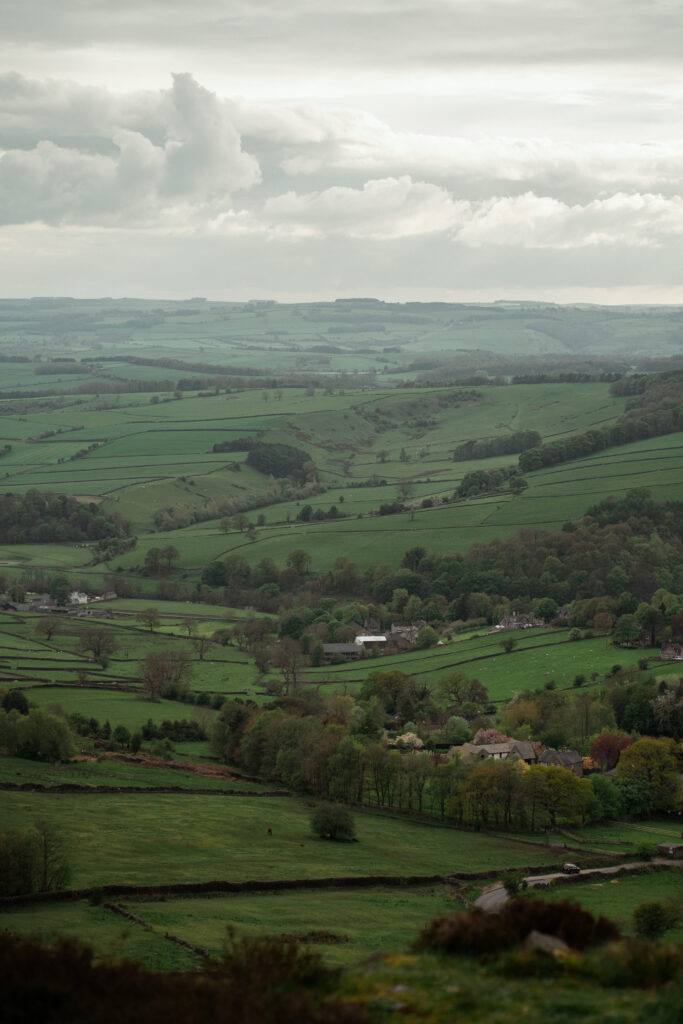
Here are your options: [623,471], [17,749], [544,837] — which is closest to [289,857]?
[544,837]

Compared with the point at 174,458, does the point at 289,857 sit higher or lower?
lower

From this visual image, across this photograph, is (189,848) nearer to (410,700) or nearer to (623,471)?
(410,700)

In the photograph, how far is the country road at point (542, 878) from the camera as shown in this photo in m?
42.5

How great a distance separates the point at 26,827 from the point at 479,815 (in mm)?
26214

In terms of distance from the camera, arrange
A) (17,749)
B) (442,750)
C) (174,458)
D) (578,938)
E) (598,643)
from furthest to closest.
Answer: (174,458) < (598,643) < (442,750) < (17,749) < (578,938)

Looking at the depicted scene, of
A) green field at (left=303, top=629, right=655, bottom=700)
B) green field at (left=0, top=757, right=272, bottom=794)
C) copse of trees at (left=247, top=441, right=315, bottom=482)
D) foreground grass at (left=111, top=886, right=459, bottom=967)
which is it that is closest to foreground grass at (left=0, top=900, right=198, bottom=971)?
foreground grass at (left=111, top=886, right=459, bottom=967)

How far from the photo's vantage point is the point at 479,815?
197 ft

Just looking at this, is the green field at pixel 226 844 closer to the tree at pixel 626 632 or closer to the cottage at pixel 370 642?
the tree at pixel 626 632

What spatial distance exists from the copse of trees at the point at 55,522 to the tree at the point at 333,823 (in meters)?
105

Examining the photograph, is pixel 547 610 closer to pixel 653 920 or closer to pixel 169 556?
pixel 169 556

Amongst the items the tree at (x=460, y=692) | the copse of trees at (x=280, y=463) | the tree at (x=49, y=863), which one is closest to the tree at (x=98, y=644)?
the tree at (x=460, y=692)

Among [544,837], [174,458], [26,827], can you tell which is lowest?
[544,837]

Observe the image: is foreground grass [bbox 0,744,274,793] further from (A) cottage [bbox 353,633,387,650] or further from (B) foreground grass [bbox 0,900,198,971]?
(A) cottage [bbox 353,633,387,650]

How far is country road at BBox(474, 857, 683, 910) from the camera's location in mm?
42469
